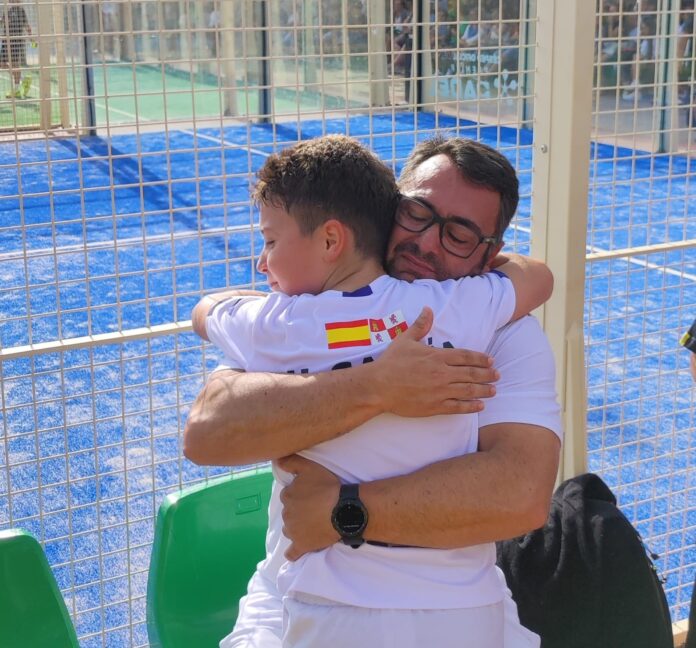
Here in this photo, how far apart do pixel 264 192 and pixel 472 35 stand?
435 inches

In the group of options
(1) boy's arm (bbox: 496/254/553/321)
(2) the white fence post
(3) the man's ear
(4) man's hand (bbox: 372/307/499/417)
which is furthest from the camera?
(2) the white fence post

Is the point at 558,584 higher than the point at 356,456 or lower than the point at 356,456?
lower

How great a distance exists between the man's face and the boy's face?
0.19m

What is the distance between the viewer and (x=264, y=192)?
153cm

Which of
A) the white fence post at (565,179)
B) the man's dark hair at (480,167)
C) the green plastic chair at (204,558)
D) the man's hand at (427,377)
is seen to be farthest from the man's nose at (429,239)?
the green plastic chair at (204,558)

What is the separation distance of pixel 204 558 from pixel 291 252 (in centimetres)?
92

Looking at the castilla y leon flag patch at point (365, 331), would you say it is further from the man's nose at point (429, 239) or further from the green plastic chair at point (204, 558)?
the green plastic chair at point (204, 558)

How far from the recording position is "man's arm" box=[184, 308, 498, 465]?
1.40 m

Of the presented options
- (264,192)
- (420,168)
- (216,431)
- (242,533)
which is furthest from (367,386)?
(242,533)

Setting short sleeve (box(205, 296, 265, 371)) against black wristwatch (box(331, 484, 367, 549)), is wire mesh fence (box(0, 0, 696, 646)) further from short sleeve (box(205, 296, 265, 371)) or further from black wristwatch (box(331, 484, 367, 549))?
black wristwatch (box(331, 484, 367, 549))

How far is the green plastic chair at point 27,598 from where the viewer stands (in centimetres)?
193

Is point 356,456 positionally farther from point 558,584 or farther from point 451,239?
point 558,584

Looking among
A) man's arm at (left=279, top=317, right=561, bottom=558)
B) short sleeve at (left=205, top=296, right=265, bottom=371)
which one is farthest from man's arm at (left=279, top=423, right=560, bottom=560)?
short sleeve at (left=205, top=296, right=265, bottom=371)

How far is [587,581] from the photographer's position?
2.11 metres
